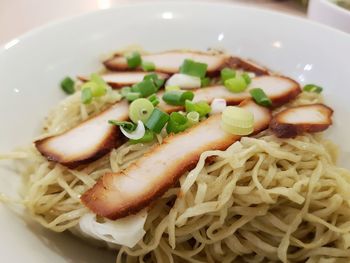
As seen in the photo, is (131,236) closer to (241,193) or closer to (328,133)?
(241,193)

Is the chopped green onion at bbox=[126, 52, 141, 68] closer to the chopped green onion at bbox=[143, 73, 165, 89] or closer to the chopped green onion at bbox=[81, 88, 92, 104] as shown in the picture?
the chopped green onion at bbox=[143, 73, 165, 89]

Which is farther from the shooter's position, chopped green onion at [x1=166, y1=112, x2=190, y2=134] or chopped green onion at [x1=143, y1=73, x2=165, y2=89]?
chopped green onion at [x1=143, y1=73, x2=165, y2=89]

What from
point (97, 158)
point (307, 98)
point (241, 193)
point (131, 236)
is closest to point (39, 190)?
point (97, 158)

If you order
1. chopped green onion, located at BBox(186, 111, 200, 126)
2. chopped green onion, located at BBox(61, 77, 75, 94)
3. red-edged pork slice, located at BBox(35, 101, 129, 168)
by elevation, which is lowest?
chopped green onion, located at BBox(61, 77, 75, 94)

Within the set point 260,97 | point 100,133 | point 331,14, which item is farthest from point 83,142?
point 331,14

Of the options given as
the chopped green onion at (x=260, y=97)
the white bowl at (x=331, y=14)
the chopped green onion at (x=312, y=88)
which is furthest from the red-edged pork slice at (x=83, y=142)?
the white bowl at (x=331, y=14)

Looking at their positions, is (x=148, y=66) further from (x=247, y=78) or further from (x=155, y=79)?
(x=247, y=78)

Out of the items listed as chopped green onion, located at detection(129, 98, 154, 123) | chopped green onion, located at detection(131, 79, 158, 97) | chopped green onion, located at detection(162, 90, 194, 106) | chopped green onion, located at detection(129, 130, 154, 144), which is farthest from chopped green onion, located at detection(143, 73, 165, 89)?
chopped green onion, located at detection(129, 130, 154, 144)
